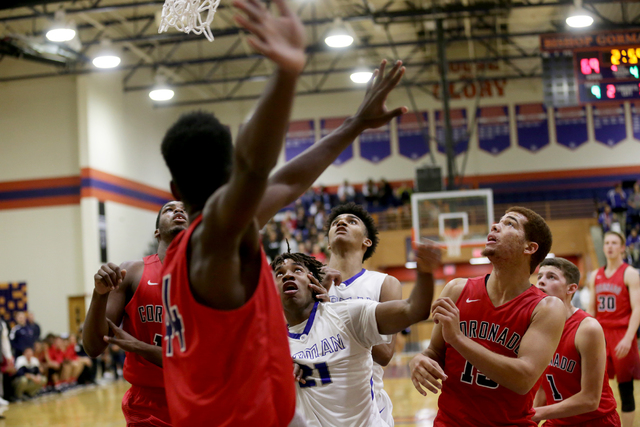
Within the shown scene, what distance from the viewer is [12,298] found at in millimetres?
19672

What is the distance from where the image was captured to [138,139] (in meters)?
23.2

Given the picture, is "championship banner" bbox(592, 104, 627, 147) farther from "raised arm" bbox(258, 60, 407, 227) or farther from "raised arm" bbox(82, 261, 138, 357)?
"raised arm" bbox(258, 60, 407, 227)

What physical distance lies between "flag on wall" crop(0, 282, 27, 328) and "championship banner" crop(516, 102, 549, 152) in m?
18.4

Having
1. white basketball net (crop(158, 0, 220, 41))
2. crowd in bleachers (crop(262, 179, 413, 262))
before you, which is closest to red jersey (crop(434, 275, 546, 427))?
white basketball net (crop(158, 0, 220, 41))

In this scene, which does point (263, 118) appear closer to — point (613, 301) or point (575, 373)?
point (575, 373)

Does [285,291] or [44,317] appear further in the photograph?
[44,317]

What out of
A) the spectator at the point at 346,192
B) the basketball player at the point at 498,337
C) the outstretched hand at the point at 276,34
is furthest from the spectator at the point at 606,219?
the outstretched hand at the point at 276,34

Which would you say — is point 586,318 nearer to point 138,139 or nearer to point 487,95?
point 138,139

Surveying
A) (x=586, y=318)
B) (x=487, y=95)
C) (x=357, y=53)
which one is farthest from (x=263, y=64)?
(x=586, y=318)

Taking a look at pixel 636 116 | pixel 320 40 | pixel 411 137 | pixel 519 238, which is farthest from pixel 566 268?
pixel 636 116

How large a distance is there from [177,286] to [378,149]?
24.4m

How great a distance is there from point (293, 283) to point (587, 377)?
1.92 metres

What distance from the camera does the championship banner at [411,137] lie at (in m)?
25.8

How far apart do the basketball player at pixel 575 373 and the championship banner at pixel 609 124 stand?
22.9 metres
